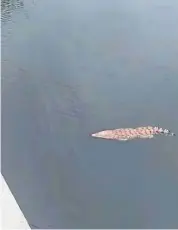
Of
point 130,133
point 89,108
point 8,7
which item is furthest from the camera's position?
point 8,7

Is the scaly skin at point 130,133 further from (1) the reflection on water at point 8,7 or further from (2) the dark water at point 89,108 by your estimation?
(1) the reflection on water at point 8,7

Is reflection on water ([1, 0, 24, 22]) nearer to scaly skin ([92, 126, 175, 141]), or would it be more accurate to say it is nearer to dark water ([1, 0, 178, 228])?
dark water ([1, 0, 178, 228])

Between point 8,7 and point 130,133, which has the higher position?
point 8,7

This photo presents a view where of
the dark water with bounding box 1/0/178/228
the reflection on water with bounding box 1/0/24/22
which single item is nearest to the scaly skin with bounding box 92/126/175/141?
the dark water with bounding box 1/0/178/228

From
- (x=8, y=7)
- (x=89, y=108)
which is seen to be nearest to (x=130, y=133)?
(x=89, y=108)

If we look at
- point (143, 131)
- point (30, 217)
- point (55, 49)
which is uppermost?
point (55, 49)

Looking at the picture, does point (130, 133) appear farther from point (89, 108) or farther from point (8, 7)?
point (8, 7)

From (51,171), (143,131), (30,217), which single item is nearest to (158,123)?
(143,131)

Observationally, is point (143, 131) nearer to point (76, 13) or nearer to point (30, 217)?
point (30, 217)
